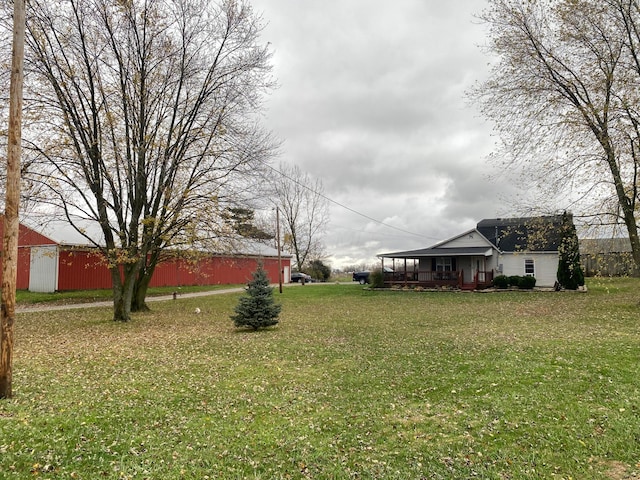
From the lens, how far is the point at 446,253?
2988 centimetres

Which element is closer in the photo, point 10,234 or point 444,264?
point 10,234

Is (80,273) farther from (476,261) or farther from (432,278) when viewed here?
(476,261)

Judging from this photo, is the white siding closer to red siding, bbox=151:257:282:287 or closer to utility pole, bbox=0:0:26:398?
red siding, bbox=151:257:282:287

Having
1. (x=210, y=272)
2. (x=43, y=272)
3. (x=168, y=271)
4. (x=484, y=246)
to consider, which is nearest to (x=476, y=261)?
(x=484, y=246)

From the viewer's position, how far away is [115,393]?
636 centimetres

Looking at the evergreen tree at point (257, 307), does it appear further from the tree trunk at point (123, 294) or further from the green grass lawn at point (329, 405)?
the tree trunk at point (123, 294)

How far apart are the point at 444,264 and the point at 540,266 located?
270 inches

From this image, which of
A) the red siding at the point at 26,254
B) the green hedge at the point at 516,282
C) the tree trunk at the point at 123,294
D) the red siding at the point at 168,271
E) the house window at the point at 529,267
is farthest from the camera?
the house window at the point at 529,267

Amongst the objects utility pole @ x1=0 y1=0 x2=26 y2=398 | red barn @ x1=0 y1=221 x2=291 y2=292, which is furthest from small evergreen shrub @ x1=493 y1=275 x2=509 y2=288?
utility pole @ x1=0 y1=0 x2=26 y2=398

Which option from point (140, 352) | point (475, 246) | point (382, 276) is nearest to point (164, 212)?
point (140, 352)

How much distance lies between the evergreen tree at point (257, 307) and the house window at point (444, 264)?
2185 centimetres

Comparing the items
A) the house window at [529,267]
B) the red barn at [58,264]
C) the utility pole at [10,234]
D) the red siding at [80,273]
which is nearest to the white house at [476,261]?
the house window at [529,267]

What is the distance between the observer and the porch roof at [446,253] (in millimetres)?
29034

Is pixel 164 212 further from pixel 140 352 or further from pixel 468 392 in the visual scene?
pixel 468 392
